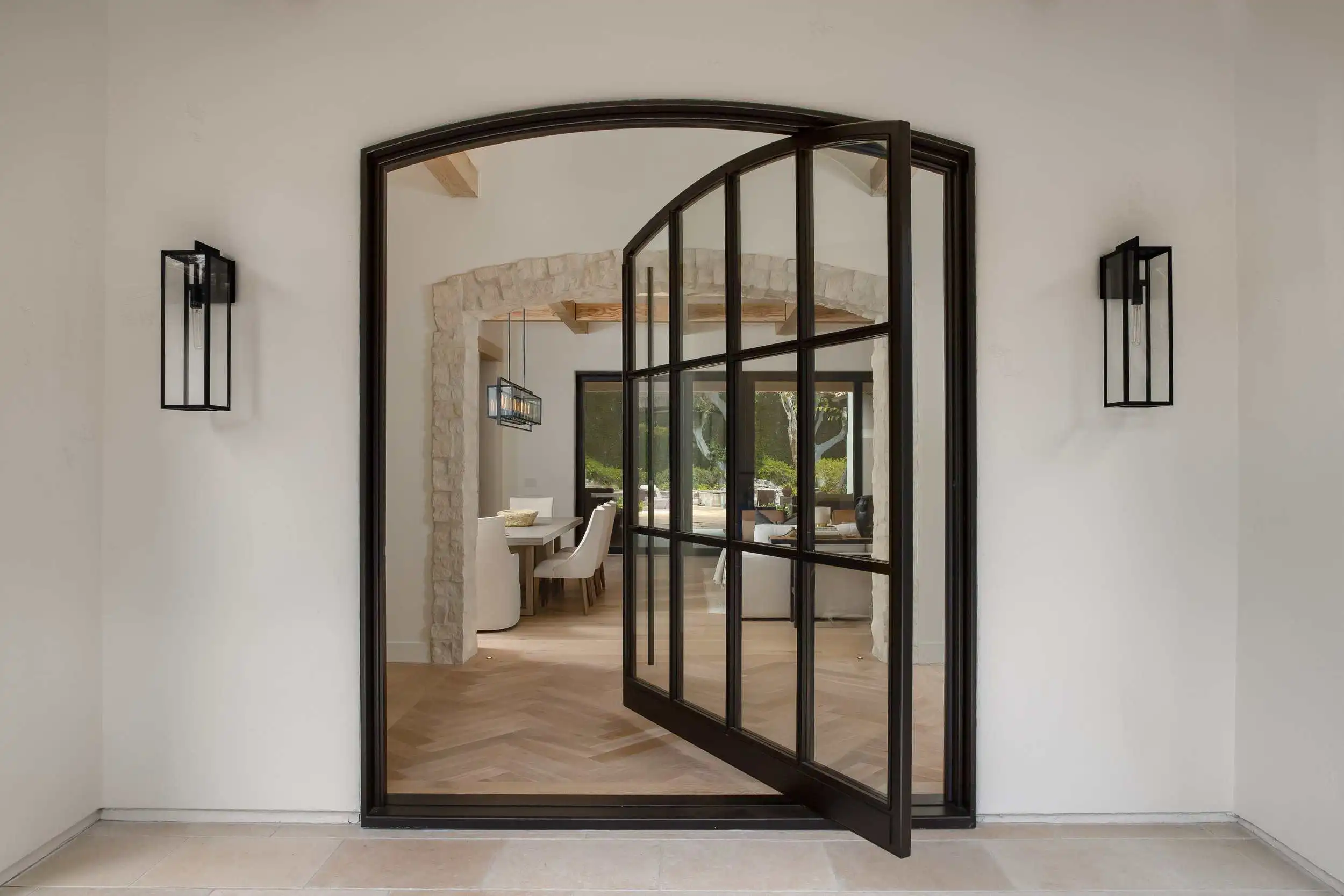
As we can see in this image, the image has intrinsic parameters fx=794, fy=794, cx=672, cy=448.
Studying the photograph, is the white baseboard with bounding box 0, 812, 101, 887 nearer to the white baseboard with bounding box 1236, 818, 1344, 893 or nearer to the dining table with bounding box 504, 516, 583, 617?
the dining table with bounding box 504, 516, 583, 617

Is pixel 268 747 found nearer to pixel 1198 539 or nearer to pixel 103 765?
pixel 103 765

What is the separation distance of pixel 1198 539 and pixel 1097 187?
1.15 m

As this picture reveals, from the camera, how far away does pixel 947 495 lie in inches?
101

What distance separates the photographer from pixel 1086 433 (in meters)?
2.50

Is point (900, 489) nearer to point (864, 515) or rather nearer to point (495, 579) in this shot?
point (864, 515)

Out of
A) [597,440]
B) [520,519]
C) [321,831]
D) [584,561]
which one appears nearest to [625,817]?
[321,831]

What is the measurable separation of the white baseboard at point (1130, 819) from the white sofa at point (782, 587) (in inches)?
34.8

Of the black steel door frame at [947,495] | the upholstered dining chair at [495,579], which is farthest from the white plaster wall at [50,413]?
the upholstered dining chair at [495,579]

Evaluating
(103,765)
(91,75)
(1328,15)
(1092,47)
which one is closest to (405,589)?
(103,765)

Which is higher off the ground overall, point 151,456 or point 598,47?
point 598,47

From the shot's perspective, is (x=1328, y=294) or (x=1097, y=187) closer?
(x=1328, y=294)

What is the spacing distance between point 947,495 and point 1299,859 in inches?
54.7

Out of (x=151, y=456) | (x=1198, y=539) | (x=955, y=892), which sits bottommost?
(x=955, y=892)

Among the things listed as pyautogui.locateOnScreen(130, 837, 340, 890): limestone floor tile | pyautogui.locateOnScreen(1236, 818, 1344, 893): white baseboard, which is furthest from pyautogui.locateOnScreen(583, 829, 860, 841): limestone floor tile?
pyautogui.locateOnScreen(1236, 818, 1344, 893): white baseboard
